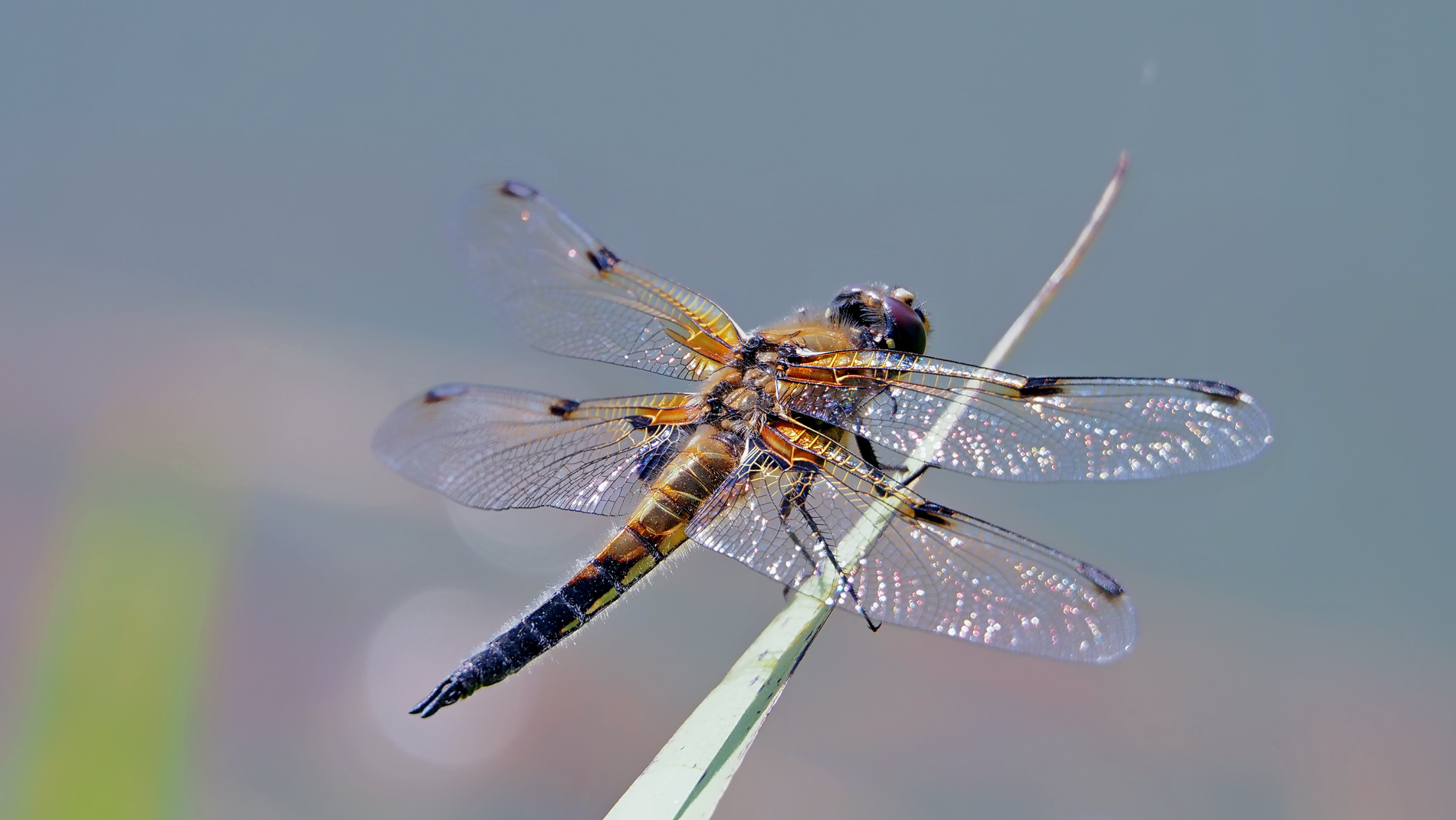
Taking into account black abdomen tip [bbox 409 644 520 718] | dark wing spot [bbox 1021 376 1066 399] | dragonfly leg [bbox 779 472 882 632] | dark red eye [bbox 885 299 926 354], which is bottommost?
black abdomen tip [bbox 409 644 520 718]

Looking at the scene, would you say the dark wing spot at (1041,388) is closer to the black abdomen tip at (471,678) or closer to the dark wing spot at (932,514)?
the dark wing spot at (932,514)

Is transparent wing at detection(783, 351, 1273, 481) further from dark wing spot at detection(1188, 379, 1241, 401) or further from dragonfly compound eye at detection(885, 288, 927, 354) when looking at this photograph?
dragonfly compound eye at detection(885, 288, 927, 354)

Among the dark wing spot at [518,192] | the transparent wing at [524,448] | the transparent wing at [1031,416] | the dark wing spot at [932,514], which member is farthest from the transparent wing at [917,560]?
the dark wing spot at [518,192]

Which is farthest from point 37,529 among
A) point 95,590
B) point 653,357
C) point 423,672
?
point 653,357

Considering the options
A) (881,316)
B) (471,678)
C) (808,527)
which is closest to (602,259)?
(881,316)

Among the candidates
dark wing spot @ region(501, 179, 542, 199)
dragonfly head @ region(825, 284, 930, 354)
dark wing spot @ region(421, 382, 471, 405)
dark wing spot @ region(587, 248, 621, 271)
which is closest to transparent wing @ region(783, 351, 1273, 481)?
dragonfly head @ region(825, 284, 930, 354)
